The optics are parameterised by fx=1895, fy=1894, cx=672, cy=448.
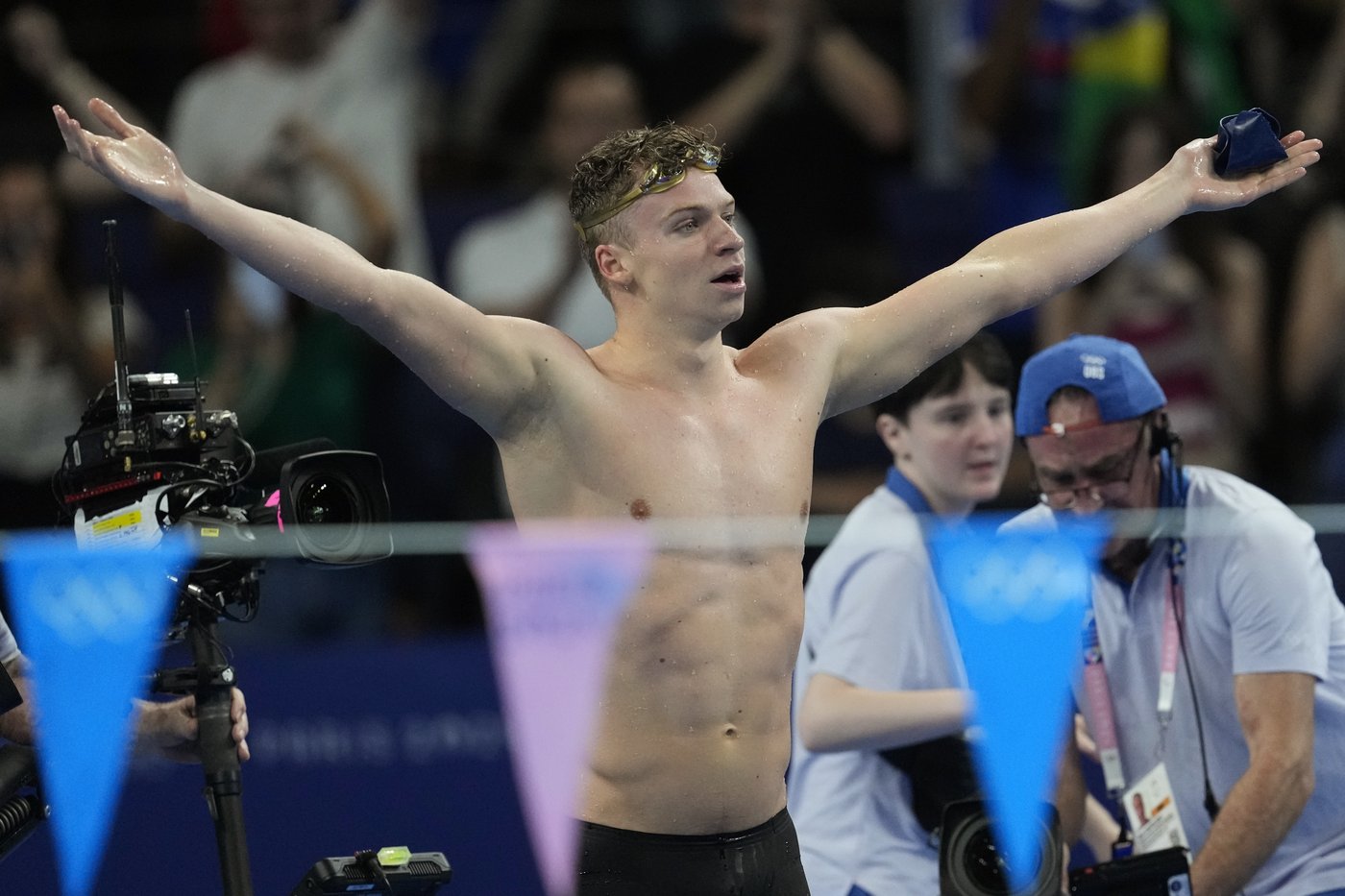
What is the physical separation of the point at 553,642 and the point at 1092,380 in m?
1.37

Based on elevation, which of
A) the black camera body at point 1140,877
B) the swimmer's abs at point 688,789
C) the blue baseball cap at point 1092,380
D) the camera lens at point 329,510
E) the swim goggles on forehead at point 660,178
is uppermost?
the swim goggles on forehead at point 660,178

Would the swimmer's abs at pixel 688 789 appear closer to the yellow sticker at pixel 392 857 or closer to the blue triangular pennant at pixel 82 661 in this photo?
the yellow sticker at pixel 392 857

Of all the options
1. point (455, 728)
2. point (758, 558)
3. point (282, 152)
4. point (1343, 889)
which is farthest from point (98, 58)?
point (1343, 889)

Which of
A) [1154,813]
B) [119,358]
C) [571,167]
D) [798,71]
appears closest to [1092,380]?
[1154,813]

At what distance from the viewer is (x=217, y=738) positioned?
3383 mm

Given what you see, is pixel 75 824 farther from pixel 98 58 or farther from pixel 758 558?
pixel 98 58

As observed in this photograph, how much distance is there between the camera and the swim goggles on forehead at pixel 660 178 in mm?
3461

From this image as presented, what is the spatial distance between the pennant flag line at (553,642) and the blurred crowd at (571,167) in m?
1.14

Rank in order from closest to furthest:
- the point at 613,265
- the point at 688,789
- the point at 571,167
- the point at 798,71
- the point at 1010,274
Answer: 1. the point at 688,789
2. the point at 613,265
3. the point at 1010,274
4. the point at 571,167
5. the point at 798,71

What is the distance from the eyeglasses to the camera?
3951mm

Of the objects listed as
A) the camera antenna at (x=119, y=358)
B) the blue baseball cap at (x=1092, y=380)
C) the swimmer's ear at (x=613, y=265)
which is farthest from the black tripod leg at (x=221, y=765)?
the blue baseball cap at (x=1092, y=380)

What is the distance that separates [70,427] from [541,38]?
2.30 m

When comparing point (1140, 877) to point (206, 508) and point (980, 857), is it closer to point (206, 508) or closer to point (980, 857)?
point (980, 857)

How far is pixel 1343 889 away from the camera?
3.80 metres
